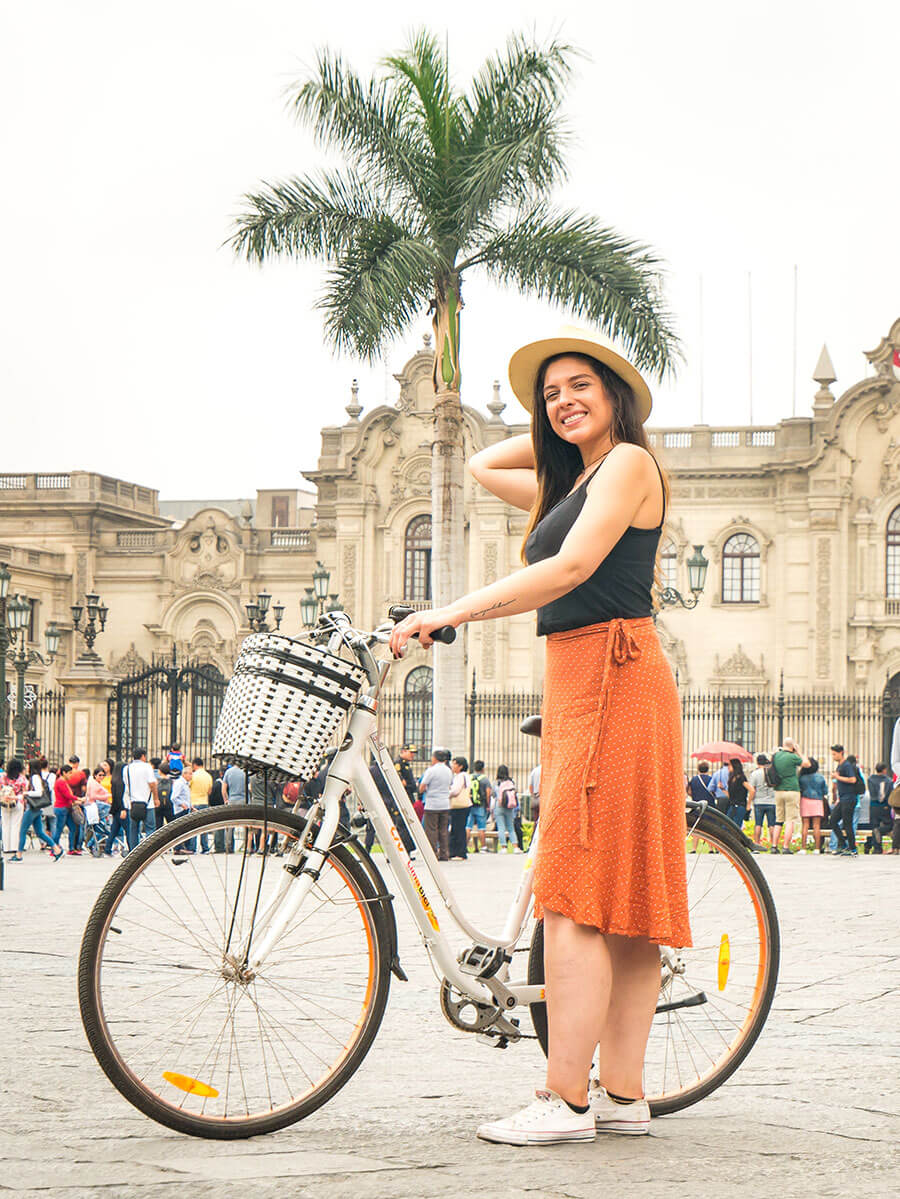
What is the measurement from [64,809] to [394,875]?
680 inches

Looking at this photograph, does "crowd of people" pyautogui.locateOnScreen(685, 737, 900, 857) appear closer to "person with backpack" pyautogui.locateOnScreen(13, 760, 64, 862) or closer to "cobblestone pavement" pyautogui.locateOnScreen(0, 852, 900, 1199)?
"person with backpack" pyautogui.locateOnScreen(13, 760, 64, 862)

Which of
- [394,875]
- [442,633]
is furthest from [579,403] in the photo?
[394,875]

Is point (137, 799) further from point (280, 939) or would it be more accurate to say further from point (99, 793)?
point (280, 939)

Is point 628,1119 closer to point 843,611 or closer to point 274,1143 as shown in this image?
point 274,1143

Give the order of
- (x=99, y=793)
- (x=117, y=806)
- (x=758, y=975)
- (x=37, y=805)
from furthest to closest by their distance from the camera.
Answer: (x=99, y=793) < (x=37, y=805) < (x=117, y=806) < (x=758, y=975)

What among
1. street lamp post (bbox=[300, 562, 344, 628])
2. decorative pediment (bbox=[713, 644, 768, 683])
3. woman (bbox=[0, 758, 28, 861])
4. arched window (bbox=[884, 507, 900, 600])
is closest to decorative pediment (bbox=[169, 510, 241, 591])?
street lamp post (bbox=[300, 562, 344, 628])

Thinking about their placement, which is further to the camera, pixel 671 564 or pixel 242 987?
pixel 671 564

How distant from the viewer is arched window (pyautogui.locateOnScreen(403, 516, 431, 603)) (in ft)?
145

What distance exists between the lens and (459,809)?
1964 centimetres

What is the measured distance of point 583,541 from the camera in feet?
11.3

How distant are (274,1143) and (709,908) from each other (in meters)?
1.32

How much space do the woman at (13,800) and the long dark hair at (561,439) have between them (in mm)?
16688

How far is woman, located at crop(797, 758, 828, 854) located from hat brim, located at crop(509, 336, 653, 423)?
61.7ft

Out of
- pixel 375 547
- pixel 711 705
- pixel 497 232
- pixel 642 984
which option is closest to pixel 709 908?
pixel 642 984
